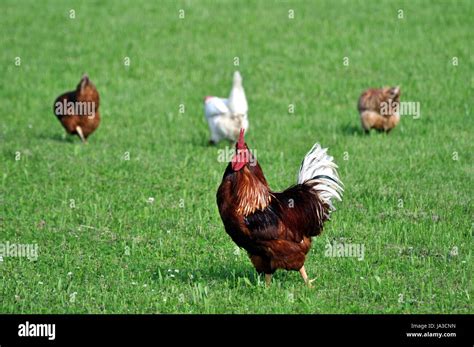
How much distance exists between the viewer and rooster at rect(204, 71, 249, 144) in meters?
15.9

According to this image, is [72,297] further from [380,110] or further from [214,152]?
[380,110]

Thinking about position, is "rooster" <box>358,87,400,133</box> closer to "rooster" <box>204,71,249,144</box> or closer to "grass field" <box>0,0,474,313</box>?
"grass field" <box>0,0,474,313</box>

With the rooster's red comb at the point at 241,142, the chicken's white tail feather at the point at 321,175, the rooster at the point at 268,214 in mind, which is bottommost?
the rooster at the point at 268,214

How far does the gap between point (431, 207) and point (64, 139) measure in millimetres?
7551

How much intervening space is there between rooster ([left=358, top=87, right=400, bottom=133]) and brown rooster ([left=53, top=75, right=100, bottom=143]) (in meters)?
4.83

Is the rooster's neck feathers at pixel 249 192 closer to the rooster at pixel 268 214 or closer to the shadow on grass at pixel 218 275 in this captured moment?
the rooster at pixel 268 214

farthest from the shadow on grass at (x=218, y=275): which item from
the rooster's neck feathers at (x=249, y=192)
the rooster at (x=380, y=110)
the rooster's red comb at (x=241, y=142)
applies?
the rooster at (x=380, y=110)

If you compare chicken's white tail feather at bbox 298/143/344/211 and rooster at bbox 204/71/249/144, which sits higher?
rooster at bbox 204/71/249/144

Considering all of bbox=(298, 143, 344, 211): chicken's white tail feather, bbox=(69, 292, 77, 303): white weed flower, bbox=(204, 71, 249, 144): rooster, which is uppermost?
bbox=(204, 71, 249, 144): rooster

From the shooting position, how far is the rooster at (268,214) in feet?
29.2

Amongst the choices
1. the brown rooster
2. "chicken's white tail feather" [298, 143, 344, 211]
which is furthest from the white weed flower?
the brown rooster

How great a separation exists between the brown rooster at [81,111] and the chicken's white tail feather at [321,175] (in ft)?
24.7

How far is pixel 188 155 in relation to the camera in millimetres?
15359

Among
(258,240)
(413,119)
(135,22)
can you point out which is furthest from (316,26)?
(258,240)
